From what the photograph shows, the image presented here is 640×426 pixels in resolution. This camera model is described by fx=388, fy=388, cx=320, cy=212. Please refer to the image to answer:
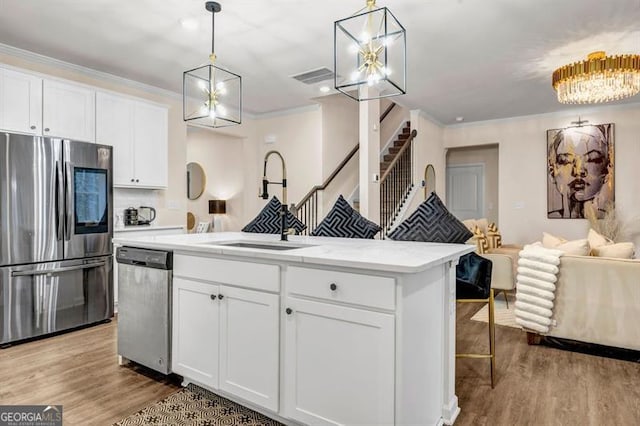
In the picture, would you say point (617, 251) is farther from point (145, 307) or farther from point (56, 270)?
point (56, 270)

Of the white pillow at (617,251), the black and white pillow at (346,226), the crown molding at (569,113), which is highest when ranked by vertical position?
the crown molding at (569,113)

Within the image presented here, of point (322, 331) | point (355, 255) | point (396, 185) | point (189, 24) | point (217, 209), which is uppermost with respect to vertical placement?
point (189, 24)

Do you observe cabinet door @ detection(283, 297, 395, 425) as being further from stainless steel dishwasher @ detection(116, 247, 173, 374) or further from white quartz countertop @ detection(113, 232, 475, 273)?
stainless steel dishwasher @ detection(116, 247, 173, 374)

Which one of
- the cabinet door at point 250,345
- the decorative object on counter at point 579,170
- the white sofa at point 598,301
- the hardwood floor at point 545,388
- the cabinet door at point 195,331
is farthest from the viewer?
the decorative object on counter at point 579,170

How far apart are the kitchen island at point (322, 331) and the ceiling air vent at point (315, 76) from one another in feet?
8.42

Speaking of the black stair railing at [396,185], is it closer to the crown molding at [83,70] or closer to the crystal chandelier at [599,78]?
the crystal chandelier at [599,78]

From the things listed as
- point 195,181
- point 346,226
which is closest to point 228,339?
point 346,226

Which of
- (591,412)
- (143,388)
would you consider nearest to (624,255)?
(591,412)

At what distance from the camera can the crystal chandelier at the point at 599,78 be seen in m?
3.50

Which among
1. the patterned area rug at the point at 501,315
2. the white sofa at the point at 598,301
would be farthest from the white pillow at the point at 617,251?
the patterned area rug at the point at 501,315

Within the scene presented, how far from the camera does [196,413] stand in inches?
84.8

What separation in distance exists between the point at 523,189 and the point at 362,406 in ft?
20.3

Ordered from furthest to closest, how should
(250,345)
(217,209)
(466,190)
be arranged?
(466,190)
(217,209)
(250,345)

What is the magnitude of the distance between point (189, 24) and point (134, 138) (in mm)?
1683
